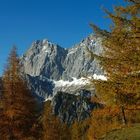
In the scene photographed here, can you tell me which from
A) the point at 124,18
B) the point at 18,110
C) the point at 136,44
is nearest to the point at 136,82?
the point at 136,44

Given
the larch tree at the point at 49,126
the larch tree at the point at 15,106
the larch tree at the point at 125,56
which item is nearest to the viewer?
the larch tree at the point at 125,56

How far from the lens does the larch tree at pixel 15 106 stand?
38.7m

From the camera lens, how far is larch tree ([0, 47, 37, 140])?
38656 mm

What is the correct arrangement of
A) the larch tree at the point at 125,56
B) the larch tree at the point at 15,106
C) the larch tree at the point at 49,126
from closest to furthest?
the larch tree at the point at 125,56 < the larch tree at the point at 15,106 < the larch tree at the point at 49,126

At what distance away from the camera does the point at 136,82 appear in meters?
22.6

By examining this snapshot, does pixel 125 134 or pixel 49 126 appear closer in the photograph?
pixel 125 134

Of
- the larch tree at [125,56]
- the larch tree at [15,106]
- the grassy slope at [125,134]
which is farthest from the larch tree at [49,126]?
the grassy slope at [125,134]

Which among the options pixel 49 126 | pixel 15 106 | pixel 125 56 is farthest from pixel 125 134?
pixel 49 126

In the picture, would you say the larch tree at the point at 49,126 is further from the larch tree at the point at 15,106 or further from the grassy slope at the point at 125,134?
the grassy slope at the point at 125,134

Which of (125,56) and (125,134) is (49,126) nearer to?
(125,134)

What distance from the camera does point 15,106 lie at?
38.5m

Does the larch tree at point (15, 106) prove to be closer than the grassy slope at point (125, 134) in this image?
No

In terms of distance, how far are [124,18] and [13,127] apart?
66.5 ft

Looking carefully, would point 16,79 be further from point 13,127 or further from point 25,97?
point 13,127
